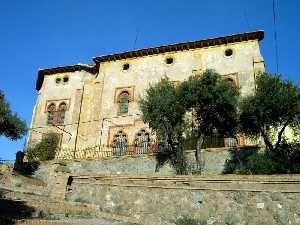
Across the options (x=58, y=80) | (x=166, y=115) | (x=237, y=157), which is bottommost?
(x=237, y=157)

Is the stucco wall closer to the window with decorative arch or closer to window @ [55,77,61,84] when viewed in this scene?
the window with decorative arch

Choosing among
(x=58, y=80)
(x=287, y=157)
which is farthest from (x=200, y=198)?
(x=58, y=80)

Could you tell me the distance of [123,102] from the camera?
31.1 metres

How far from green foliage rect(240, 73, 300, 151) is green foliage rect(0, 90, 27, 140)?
A: 14834 mm

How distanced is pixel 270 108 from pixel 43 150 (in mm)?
18865

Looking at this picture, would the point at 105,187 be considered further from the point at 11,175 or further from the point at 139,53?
the point at 139,53

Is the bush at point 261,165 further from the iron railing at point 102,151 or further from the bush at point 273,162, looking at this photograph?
the iron railing at point 102,151

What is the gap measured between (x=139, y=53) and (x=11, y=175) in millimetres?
16620

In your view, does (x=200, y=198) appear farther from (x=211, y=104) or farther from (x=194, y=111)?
(x=194, y=111)

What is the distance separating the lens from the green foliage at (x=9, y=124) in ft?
74.8

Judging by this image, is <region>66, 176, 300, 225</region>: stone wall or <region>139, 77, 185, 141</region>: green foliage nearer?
<region>66, 176, 300, 225</region>: stone wall

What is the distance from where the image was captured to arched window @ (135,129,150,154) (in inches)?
1085

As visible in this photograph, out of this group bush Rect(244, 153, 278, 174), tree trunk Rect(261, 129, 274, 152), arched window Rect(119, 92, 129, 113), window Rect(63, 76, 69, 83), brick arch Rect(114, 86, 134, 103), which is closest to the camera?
bush Rect(244, 153, 278, 174)

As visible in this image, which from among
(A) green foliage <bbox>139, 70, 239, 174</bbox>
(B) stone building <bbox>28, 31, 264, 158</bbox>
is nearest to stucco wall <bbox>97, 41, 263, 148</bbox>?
(B) stone building <bbox>28, 31, 264, 158</bbox>
